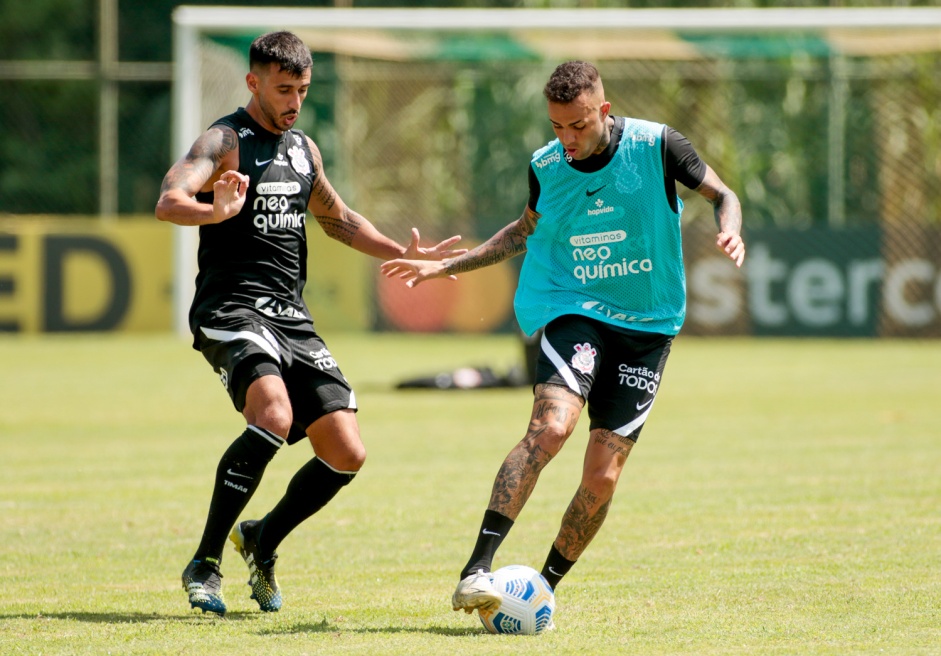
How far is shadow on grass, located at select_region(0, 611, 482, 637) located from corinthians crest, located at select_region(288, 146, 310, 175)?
185cm

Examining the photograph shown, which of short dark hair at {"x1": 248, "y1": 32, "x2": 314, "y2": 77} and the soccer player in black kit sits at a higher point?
short dark hair at {"x1": 248, "y1": 32, "x2": 314, "y2": 77}

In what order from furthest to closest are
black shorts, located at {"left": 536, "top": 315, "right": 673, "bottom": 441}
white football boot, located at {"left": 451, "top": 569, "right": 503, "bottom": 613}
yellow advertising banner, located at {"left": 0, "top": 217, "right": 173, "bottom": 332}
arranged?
yellow advertising banner, located at {"left": 0, "top": 217, "right": 173, "bottom": 332} → black shorts, located at {"left": 536, "top": 315, "right": 673, "bottom": 441} → white football boot, located at {"left": 451, "top": 569, "right": 503, "bottom": 613}

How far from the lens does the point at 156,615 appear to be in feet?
18.8

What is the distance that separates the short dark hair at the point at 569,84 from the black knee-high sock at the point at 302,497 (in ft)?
5.85

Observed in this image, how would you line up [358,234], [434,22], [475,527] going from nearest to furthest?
[358,234]
[475,527]
[434,22]

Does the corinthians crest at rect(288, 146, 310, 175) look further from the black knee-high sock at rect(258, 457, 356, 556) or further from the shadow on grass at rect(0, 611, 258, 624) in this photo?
the shadow on grass at rect(0, 611, 258, 624)

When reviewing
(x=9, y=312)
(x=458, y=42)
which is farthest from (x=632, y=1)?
(x=9, y=312)

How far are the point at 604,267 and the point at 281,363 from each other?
136 centimetres

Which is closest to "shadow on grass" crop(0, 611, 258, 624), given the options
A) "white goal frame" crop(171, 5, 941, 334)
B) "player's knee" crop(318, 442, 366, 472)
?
"player's knee" crop(318, 442, 366, 472)

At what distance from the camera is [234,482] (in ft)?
18.8

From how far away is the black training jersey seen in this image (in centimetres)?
594

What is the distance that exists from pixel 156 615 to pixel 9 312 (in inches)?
737

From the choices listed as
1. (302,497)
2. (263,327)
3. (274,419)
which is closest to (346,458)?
(302,497)

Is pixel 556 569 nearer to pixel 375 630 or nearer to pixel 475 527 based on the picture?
pixel 375 630
